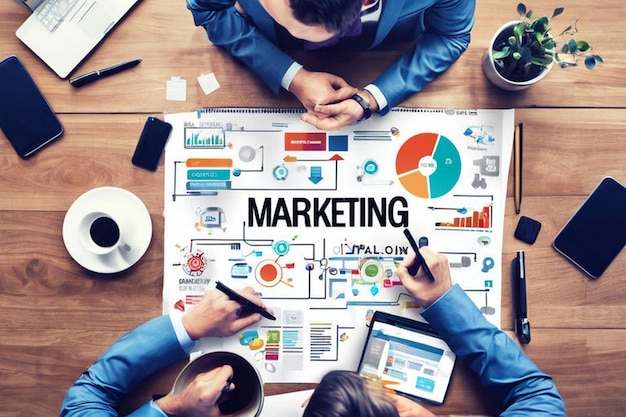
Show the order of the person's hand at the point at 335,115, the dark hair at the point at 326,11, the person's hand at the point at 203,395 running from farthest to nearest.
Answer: the person's hand at the point at 335,115
the person's hand at the point at 203,395
the dark hair at the point at 326,11

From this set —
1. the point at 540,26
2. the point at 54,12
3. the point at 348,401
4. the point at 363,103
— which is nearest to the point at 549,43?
the point at 540,26

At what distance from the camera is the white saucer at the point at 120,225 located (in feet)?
3.30

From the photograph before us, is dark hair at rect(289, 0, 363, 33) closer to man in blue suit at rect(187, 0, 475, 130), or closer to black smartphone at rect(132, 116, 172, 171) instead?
man in blue suit at rect(187, 0, 475, 130)

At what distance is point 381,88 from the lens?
3.24 feet

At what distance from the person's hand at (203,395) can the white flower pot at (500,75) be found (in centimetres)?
70

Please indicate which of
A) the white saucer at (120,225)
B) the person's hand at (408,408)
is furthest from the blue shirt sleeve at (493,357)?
the white saucer at (120,225)

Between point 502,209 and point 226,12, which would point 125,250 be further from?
point 502,209

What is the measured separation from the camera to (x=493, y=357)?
95 centimetres

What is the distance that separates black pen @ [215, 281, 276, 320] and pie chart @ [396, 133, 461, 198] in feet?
1.16

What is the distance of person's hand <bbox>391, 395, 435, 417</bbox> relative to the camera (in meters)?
0.93

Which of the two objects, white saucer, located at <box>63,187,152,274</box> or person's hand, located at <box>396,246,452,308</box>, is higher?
person's hand, located at <box>396,246,452,308</box>

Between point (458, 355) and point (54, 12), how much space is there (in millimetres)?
995

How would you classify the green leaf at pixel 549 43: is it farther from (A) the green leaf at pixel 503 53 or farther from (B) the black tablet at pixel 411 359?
(B) the black tablet at pixel 411 359

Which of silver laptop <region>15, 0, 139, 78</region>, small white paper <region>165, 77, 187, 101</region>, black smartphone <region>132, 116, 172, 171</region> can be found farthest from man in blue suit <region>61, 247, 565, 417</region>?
silver laptop <region>15, 0, 139, 78</region>
